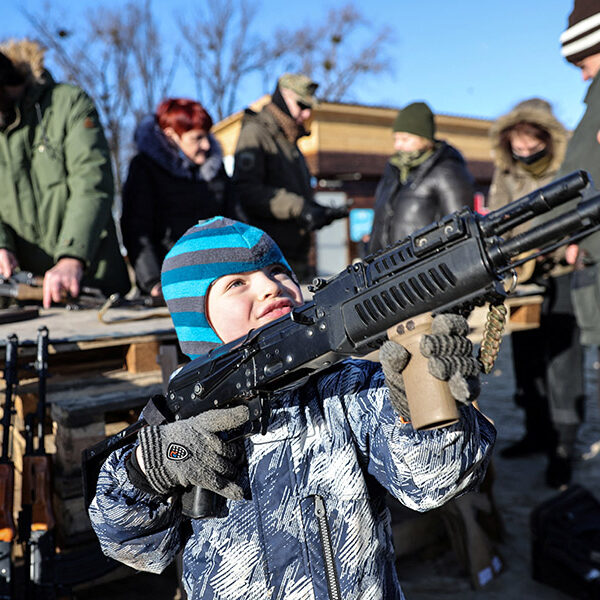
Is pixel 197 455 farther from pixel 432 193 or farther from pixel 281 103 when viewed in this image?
pixel 281 103

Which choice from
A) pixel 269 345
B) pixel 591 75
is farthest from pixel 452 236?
pixel 591 75

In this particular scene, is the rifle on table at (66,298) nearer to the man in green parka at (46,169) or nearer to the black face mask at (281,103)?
the man in green parka at (46,169)

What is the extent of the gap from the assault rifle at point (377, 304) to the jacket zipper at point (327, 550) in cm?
28

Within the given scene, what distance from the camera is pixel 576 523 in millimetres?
3270

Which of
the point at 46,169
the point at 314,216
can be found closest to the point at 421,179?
the point at 314,216

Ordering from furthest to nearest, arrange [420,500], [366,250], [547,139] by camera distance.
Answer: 1. [366,250]
2. [547,139]
3. [420,500]

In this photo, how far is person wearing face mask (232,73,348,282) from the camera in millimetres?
4668

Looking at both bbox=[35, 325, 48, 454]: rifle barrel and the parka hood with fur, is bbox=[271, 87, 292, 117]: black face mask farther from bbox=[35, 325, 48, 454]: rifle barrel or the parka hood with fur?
bbox=[35, 325, 48, 454]: rifle barrel

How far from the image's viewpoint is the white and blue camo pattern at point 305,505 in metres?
1.56

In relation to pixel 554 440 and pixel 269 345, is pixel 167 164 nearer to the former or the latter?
pixel 269 345

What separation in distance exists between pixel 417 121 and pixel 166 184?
6.76 ft

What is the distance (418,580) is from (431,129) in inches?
130

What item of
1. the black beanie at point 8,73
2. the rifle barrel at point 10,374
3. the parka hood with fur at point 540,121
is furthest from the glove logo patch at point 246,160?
the rifle barrel at point 10,374

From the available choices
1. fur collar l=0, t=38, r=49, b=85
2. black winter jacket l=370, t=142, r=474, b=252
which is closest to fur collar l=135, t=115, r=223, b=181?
fur collar l=0, t=38, r=49, b=85
